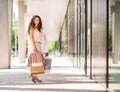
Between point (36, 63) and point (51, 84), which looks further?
point (36, 63)

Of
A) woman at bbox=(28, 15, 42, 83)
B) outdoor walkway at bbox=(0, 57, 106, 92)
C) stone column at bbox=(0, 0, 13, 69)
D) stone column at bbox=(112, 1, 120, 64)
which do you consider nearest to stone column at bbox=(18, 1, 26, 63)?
stone column at bbox=(0, 0, 13, 69)

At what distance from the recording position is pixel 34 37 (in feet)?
44.9

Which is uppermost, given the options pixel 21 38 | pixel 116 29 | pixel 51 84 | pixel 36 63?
pixel 21 38

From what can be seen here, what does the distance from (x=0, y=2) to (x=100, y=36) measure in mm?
12332

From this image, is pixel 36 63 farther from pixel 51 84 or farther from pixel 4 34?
pixel 4 34

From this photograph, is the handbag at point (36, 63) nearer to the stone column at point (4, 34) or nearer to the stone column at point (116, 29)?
the stone column at point (116, 29)

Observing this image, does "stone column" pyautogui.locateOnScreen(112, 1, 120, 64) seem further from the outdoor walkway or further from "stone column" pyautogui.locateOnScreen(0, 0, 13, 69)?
"stone column" pyautogui.locateOnScreen(0, 0, 13, 69)

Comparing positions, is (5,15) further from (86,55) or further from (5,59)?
(86,55)

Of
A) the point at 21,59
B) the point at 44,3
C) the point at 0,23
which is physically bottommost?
the point at 21,59

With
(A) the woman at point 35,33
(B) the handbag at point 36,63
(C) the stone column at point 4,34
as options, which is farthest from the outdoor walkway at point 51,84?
(C) the stone column at point 4,34

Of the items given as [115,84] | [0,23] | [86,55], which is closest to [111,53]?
[115,84]

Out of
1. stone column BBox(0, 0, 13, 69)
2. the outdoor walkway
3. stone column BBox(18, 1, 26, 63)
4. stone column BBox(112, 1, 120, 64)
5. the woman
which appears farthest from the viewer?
stone column BBox(18, 1, 26, 63)

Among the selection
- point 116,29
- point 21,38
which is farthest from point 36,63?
point 21,38

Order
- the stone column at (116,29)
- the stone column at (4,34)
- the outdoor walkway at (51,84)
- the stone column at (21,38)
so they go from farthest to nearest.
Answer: the stone column at (21,38)
the stone column at (4,34)
the outdoor walkway at (51,84)
the stone column at (116,29)
